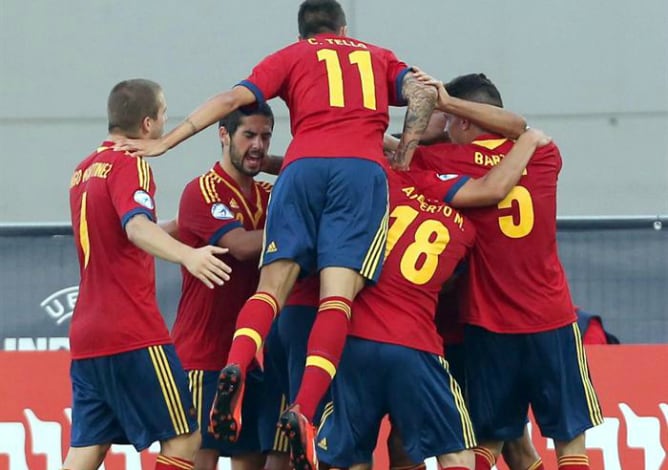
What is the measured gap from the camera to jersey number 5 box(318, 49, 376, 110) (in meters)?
7.02

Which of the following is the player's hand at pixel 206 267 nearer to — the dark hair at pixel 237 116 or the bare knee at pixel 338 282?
the bare knee at pixel 338 282

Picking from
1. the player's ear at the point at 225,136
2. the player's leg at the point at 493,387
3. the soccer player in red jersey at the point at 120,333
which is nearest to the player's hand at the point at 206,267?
the soccer player in red jersey at the point at 120,333

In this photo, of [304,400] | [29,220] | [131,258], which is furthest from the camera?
[29,220]

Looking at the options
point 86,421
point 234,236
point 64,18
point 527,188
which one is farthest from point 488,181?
point 64,18

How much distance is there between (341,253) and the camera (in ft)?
22.2

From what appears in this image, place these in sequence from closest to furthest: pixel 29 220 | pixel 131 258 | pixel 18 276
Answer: pixel 131 258
pixel 18 276
pixel 29 220

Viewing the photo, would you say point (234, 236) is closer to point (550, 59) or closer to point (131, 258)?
point (131, 258)

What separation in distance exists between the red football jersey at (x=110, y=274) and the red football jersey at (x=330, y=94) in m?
0.70

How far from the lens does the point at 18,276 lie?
9312mm

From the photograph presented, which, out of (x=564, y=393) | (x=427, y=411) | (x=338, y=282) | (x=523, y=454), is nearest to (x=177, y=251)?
(x=338, y=282)

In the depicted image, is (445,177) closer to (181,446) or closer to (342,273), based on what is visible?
(342,273)

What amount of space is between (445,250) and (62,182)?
658 centimetres

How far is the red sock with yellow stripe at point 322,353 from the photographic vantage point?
656cm

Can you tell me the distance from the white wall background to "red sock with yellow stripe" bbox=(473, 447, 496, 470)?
5333mm
